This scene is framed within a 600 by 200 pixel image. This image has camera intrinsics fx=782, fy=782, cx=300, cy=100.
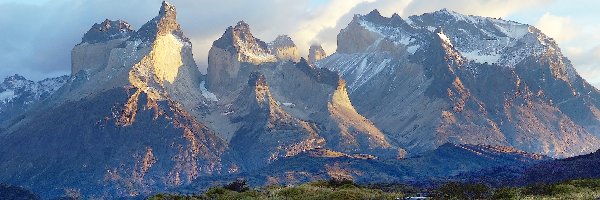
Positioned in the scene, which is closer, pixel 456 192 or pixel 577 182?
pixel 456 192

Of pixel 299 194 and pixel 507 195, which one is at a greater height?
pixel 299 194

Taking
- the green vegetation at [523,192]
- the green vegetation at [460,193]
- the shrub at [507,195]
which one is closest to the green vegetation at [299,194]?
the green vegetation at [460,193]

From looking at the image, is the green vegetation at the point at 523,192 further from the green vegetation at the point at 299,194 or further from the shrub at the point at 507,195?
the green vegetation at the point at 299,194

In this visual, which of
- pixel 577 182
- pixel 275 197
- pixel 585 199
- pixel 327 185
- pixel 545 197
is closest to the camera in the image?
pixel 585 199

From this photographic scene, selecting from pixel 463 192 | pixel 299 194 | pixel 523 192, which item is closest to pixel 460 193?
pixel 463 192

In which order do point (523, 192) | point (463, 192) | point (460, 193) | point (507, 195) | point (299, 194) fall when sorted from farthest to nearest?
point (299, 194) → point (523, 192) → point (463, 192) → point (460, 193) → point (507, 195)

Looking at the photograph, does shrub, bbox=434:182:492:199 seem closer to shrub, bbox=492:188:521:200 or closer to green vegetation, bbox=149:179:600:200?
green vegetation, bbox=149:179:600:200

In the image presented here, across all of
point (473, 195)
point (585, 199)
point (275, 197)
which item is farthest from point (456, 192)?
point (275, 197)

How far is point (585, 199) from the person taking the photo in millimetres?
81500

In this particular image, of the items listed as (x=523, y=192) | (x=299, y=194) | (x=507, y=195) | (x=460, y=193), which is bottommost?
(x=507, y=195)

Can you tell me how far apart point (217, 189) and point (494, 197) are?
38358mm

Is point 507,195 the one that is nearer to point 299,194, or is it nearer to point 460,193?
point 460,193

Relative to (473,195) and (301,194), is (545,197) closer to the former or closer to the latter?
(473,195)

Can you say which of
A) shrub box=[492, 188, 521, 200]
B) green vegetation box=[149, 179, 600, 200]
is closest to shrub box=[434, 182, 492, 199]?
green vegetation box=[149, 179, 600, 200]
